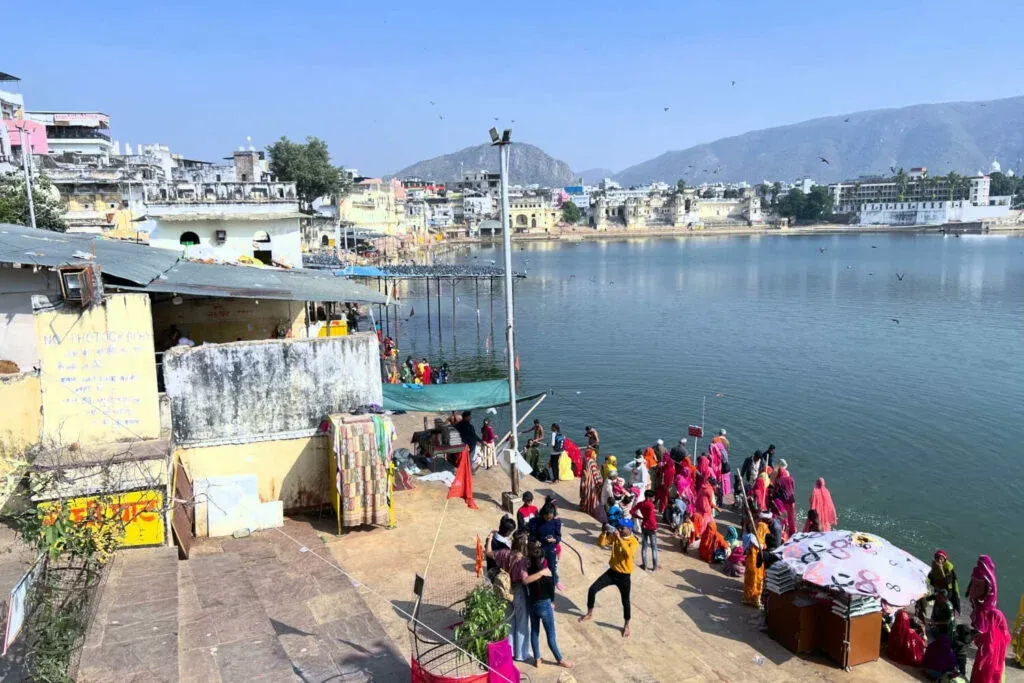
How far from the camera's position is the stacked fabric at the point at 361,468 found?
8.84 m

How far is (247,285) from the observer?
1062 cm

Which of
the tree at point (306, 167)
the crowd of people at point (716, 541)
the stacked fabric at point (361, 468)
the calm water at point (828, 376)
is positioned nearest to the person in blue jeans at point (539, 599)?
the crowd of people at point (716, 541)

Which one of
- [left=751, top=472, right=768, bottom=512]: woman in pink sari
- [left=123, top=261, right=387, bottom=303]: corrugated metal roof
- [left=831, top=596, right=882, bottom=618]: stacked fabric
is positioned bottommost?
[left=751, top=472, right=768, bottom=512]: woman in pink sari

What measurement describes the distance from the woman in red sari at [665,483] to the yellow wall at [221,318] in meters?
6.99

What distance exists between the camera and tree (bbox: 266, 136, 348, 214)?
51.8m

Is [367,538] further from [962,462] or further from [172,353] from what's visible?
[962,462]

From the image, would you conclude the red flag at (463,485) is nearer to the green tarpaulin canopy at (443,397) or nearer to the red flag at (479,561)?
the red flag at (479,561)

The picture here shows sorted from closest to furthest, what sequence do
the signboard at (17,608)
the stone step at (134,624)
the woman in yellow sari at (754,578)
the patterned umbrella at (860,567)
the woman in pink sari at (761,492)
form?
the signboard at (17,608) < the stone step at (134,624) < the patterned umbrella at (860,567) < the woman in yellow sari at (754,578) < the woman in pink sari at (761,492)

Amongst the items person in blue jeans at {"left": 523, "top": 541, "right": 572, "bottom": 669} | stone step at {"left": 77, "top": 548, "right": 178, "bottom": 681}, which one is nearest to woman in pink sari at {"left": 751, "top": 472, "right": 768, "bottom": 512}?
person in blue jeans at {"left": 523, "top": 541, "right": 572, "bottom": 669}

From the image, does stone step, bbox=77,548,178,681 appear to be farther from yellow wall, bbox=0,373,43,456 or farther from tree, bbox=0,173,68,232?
tree, bbox=0,173,68,232

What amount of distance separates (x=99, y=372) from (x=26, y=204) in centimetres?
2007

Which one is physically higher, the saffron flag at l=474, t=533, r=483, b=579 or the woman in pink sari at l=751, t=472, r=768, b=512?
the saffron flag at l=474, t=533, r=483, b=579

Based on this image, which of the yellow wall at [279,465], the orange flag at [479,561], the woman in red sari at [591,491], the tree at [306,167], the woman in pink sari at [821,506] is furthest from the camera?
the tree at [306,167]

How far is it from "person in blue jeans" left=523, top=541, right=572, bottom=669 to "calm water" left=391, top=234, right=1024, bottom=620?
8591 millimetres
